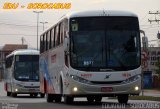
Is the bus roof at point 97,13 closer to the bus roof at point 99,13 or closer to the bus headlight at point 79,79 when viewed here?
the bus roof at point 99,13

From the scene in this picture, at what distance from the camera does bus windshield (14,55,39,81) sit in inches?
1565

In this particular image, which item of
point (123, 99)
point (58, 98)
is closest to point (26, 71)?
point (58, 98)

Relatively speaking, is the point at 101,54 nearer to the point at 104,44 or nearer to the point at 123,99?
the point at 104,44

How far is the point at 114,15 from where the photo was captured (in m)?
22.7

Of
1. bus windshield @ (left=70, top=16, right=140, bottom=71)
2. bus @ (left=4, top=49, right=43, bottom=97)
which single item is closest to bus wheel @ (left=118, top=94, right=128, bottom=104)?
bus windshield @ (left=70, top=16, right=140, bottom=71)

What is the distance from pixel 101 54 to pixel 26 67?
1848cm

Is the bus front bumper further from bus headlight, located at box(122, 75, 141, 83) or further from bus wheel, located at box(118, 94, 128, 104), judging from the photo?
bus wheel, located at box(118, 94, 128, 104)

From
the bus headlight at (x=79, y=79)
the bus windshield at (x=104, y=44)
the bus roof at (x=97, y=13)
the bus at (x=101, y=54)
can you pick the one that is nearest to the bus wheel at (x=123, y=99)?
the bus at (x=101, y=54)

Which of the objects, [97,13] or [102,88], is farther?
[97,13]

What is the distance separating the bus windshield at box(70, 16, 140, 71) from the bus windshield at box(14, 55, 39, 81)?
1761 cm

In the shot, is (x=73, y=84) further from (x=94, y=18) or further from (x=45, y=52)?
(x=45, y=52)

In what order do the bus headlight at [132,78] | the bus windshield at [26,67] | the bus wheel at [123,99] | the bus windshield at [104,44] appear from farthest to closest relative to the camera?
1. the bus windshield at [26,67]
2. the bus wheel at [123,99]
3. the bus headlight at [132,78]
4. the bus windshield at [104,44]

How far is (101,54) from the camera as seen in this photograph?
→ 2200 cm

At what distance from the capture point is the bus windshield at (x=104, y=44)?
21922mm
